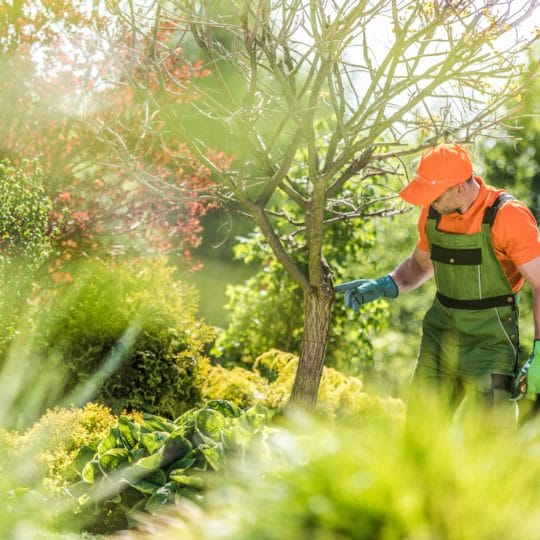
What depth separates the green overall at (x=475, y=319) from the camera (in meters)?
3.97

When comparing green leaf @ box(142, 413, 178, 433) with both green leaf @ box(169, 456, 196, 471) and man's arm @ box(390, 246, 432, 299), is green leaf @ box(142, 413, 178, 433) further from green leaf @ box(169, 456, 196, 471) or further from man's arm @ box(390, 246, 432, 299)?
man's arm @ box(390, 246, 432, 299)

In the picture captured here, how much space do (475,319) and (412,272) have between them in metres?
0.64

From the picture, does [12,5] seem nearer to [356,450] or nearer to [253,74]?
[253,74]

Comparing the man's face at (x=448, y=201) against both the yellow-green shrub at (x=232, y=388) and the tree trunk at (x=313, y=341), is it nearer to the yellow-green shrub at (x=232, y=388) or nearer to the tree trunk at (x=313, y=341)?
the tree trunk at (x=313, y=341)

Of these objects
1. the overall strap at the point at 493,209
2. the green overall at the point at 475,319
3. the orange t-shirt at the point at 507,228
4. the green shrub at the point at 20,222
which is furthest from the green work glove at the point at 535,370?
the green shrub at the point at 20,222

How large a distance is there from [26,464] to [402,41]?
269 cm

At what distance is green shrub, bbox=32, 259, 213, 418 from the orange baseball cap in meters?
2.61

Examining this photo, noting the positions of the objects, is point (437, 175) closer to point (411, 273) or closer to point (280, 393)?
point (411, 273)

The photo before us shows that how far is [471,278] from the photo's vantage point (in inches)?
159

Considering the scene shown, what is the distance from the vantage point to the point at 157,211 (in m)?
7.65

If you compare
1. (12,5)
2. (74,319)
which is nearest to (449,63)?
(74,319)

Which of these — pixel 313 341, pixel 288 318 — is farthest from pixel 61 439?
pixel 288 318

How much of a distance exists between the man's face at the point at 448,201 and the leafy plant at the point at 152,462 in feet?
4.23

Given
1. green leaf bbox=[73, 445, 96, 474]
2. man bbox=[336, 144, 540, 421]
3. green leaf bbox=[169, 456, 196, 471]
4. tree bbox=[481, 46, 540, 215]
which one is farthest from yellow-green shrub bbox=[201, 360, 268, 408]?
tree bbox=[481, 46, 540, 215]
